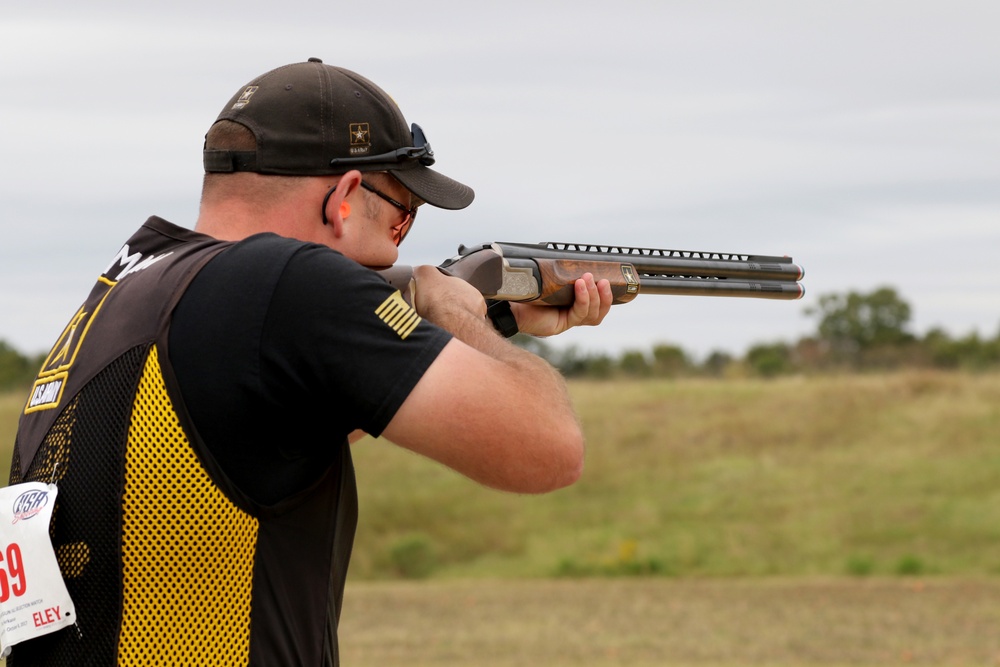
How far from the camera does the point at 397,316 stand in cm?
235

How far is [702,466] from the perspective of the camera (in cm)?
2262

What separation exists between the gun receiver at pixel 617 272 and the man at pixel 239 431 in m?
1.30

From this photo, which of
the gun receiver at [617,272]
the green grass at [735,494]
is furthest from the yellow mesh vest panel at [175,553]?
the green grass at [735,494]

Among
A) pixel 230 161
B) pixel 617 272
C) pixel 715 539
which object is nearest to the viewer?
pixel 230 161

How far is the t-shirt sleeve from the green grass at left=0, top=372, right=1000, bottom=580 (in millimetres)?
15425

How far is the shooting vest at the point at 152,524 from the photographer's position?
237 centimetres

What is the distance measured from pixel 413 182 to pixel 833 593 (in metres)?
12.8

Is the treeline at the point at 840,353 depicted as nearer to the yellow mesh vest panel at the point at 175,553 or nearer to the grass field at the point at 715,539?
the grass field at the point at 715,539

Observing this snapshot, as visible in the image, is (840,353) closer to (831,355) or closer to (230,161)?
(831,355)

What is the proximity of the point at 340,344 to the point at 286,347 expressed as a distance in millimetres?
102

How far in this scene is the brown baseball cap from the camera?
2678 millimetres

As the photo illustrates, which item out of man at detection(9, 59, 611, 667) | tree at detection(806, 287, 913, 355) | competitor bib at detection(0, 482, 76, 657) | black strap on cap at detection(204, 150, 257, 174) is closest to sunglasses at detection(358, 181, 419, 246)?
black strap on cap at detection(204, 150, 257, 174)

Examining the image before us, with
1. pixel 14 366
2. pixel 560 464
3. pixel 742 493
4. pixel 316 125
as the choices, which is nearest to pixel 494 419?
pixel 560 464

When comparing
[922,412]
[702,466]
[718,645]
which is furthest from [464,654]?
[922,412]
